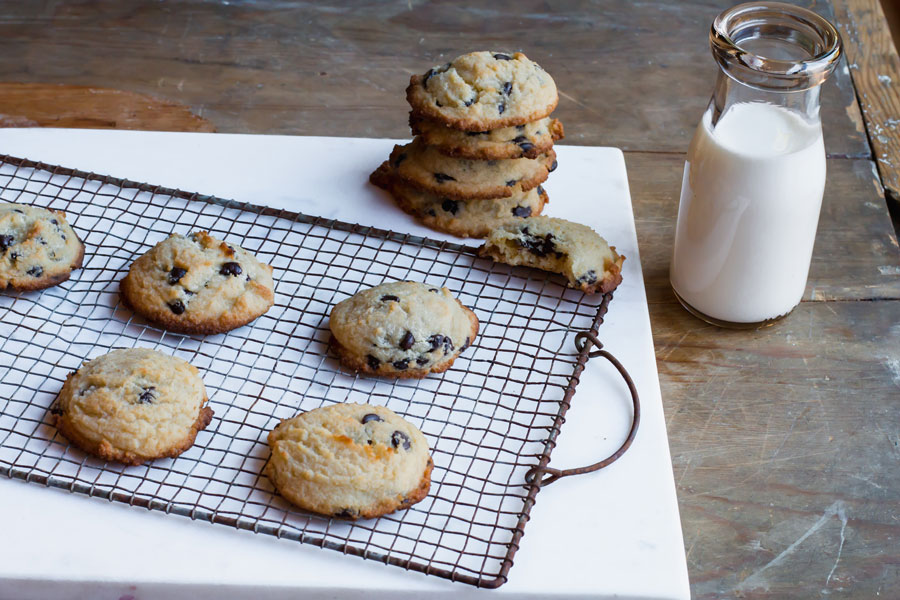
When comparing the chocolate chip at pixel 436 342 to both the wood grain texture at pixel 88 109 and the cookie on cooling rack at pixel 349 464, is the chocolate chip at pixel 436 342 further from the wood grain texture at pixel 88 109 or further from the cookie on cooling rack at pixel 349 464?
the wood grain texture at pixel 88 109

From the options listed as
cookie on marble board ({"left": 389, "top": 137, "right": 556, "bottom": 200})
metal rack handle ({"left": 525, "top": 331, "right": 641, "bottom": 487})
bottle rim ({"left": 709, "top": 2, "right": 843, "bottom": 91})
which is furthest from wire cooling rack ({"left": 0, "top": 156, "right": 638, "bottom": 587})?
bottle rim ({"left": 709, "top": 2, "right": 843, "bottom": 91})

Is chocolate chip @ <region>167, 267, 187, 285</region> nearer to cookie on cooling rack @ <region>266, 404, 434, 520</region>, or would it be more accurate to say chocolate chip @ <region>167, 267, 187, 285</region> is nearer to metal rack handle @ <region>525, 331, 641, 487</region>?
cookie on cooling rack @ <region>266, 404, 434, 520</region>

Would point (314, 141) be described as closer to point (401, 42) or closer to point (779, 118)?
point (401, 42)

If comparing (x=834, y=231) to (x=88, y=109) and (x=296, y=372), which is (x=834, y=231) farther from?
(x=88, y=109)

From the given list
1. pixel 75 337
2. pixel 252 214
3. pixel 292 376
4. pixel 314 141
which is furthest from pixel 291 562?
pixel 314 141

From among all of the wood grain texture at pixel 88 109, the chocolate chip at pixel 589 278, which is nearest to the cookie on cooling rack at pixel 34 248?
the wood grain texture at pixel 88 109

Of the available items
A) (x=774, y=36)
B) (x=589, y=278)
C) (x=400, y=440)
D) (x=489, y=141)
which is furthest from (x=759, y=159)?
(x=400, y=440)
